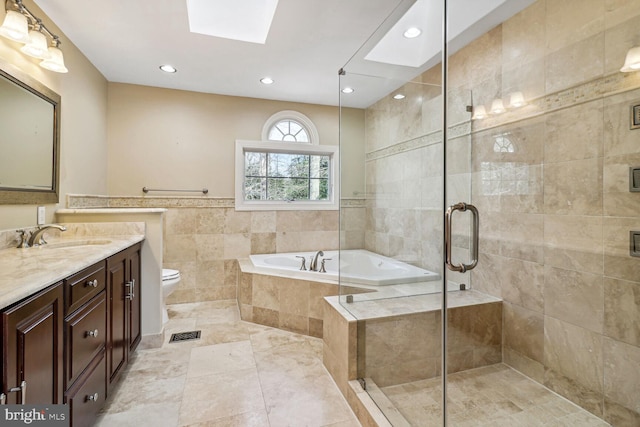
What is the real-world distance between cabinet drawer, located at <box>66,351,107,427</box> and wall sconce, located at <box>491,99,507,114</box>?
2.76 meters

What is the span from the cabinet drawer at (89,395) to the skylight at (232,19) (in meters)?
2.31

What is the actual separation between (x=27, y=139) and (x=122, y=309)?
1.23 metres

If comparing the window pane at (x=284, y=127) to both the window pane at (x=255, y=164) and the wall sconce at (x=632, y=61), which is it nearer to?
the window pane at (x=255, y=164)

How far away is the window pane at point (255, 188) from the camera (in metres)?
3.51

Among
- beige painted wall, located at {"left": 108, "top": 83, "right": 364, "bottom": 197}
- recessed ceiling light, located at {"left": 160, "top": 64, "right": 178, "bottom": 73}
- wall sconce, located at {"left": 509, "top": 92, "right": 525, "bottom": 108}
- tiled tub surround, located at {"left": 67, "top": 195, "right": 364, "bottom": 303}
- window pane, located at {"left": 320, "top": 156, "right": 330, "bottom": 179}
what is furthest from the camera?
window pane, located at {"left": 320, "top": 156, "right": 330, "bottom": 179}

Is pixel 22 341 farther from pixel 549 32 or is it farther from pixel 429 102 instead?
pixel 549 32

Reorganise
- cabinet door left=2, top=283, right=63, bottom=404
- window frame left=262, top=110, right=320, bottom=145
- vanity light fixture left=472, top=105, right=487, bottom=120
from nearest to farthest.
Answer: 1. cabinet door left=2, top=283, right=63, bottom=404
2. vanity light fixture left=472, top=105, right=487, bottom=120
3. window frame left=262, top=110, right=320, bottom=145

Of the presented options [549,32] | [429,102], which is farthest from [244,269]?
[549,32]

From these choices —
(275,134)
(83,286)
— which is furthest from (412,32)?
(83,286)

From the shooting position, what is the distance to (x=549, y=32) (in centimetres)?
170

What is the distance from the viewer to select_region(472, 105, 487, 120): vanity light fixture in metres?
2.07

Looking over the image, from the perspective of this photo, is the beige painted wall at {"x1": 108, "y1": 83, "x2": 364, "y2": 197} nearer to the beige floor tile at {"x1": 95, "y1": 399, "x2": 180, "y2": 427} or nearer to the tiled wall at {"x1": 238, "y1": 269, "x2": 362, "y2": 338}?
the tiled wall at {"x1": 238, "y1": 269, "x2": 362, "y2": 338}

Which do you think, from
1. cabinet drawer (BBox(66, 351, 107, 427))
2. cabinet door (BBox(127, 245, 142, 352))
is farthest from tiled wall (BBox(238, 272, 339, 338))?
cabinet drawer (BBox(66, 351, 107, 427))

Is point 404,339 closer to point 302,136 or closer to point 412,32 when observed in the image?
point 412,32
